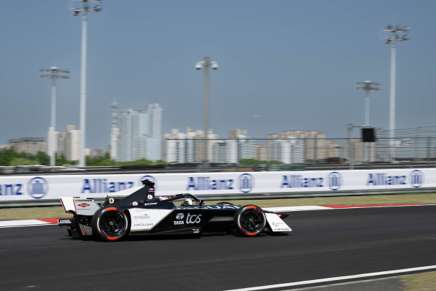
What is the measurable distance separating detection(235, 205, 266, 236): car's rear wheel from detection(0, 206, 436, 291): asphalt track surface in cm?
22

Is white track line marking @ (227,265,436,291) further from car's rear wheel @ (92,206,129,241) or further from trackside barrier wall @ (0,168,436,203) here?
trackside barrier wall @ (0,168,436,203)

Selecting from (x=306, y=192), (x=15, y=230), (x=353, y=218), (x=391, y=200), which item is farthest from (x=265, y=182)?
(x=15, y=230)

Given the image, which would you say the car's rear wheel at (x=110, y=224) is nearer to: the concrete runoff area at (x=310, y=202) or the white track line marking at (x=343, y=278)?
the white track line marking at (x=343, y=278)

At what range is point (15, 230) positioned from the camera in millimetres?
13766

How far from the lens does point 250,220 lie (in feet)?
39.9

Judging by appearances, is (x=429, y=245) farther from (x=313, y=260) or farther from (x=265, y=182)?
(x=265, y=182)

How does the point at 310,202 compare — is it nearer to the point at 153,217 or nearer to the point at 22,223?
the point at 22,223

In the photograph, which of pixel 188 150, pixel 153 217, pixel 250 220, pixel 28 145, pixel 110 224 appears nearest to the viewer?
pixel 110 224

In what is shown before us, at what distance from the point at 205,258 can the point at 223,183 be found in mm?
11577

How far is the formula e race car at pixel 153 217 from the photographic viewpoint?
448 inches

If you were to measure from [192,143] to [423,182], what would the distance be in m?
8.99

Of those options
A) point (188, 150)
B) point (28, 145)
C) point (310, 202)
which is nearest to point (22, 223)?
point (310, 202)

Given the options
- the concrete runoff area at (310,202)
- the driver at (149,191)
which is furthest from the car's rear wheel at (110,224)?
the concrete runoff area at (310,202)

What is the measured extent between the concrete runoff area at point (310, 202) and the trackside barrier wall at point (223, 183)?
340 mm
